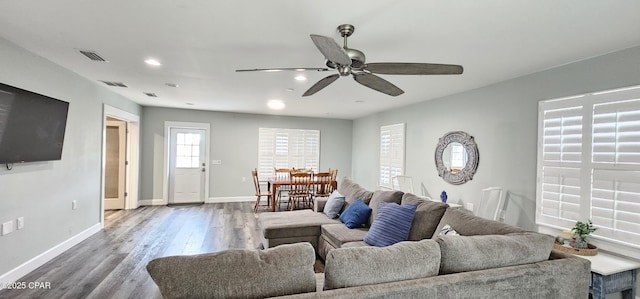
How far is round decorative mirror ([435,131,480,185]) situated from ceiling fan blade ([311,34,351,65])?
3.05 m

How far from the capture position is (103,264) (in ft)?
10.3

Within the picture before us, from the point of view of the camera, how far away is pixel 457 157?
4316 millimetres

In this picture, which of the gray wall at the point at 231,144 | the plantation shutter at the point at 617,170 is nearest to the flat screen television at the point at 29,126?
the gray wall at the point at 231,144

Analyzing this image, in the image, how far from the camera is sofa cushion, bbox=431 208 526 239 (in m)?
1.95

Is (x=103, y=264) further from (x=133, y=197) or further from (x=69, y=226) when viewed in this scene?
(x=133, y=197)

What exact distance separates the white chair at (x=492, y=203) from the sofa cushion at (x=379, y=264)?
8.69 feet

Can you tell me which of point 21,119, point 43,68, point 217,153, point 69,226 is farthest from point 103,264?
point 217,153

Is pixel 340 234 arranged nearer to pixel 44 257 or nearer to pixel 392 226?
pixel 392 226

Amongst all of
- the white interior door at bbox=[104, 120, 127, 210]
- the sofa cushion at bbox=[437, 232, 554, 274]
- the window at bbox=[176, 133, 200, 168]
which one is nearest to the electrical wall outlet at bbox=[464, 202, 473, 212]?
the sofa cushion at bbox=[437, 232, 554, 274]

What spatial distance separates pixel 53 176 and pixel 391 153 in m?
→ 5.54

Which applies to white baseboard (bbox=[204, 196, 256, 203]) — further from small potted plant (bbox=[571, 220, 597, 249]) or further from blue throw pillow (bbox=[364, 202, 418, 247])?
small potted plant (bbox=[571, 220, 597, 249])

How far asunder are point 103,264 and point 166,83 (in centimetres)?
248

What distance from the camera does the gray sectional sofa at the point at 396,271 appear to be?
→ 1135 millimetres

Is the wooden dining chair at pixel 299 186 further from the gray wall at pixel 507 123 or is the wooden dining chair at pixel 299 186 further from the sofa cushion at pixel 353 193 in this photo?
the gray wall at pixel 507 123
